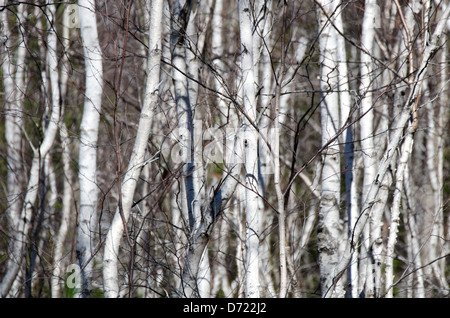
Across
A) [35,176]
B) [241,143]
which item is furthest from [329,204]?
[35,176]

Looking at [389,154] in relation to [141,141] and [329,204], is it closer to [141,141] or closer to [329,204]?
[329,204]

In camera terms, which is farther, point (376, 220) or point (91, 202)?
point (91, 202)

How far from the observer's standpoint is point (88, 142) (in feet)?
14.3

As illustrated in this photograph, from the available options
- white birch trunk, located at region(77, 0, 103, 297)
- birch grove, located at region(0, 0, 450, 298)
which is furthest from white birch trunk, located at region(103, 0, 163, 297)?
white birch trunk, located at region(77, 0, 103, 297)

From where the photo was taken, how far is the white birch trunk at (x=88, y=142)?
4234mm

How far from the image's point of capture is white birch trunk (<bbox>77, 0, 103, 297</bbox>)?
4.23m

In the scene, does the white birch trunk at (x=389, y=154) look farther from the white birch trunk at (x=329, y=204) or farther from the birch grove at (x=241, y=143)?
the white birch trunk at (x=329, y=204)

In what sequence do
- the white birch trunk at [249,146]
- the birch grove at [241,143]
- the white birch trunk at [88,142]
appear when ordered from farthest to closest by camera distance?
the white birch trunk at [88,142] → the white birch trunk at [249,146] → the birch grove at [241,143]

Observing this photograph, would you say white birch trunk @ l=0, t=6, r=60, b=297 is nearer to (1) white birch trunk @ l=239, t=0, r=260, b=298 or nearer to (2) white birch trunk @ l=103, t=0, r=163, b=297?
(2) white birch trunk @ l=103, t=0, r=163, b=297

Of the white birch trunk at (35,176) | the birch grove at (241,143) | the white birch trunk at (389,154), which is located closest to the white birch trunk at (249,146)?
the birch grove at (241,143)
